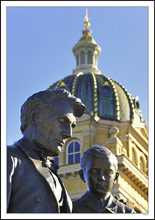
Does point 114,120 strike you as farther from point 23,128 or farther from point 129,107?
point 23,128

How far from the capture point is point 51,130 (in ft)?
13.1

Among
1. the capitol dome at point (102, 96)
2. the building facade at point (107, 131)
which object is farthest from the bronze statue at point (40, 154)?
the capitol dome at point (102, 96)

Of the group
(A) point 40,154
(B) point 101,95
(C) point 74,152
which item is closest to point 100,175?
(A) point 40,154

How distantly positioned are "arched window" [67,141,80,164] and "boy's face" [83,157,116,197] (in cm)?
3892

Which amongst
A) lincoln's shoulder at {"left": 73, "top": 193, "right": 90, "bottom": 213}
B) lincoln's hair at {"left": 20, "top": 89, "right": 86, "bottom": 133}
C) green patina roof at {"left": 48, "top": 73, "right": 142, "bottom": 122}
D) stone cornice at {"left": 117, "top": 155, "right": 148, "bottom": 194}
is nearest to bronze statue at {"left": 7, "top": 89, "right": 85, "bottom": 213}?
lincoln's hair at {"left": 20, "top": 89, "right": 86, "bottom": 133}

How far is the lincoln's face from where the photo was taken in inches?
157

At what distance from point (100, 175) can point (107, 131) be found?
41.8 meters

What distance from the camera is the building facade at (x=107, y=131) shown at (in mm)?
40250

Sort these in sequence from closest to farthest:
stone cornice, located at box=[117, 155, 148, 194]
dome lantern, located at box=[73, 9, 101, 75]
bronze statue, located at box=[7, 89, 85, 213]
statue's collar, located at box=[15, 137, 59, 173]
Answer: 1. bronze statue, located at box=[7, 89, 85, 213]
2. statue's collar, located at box=[15, 137, 59, 173]
3. stone cornice, located at box=[117, 155, 148, 194]
4. dome lantern, located at box=[73, 9, 101, 75]

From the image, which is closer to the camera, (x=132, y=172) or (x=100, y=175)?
(x=100, y=175)

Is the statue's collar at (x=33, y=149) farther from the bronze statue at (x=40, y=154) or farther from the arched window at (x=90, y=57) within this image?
the arched window at (x=90, y=57)

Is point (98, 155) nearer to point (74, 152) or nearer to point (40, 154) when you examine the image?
point (40, 154)

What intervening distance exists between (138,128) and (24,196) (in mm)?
43773

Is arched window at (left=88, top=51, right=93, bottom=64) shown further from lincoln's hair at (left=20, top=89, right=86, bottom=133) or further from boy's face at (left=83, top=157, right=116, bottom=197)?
lincoln's hair at (left=20, top=89, right=86, bottom=133)
